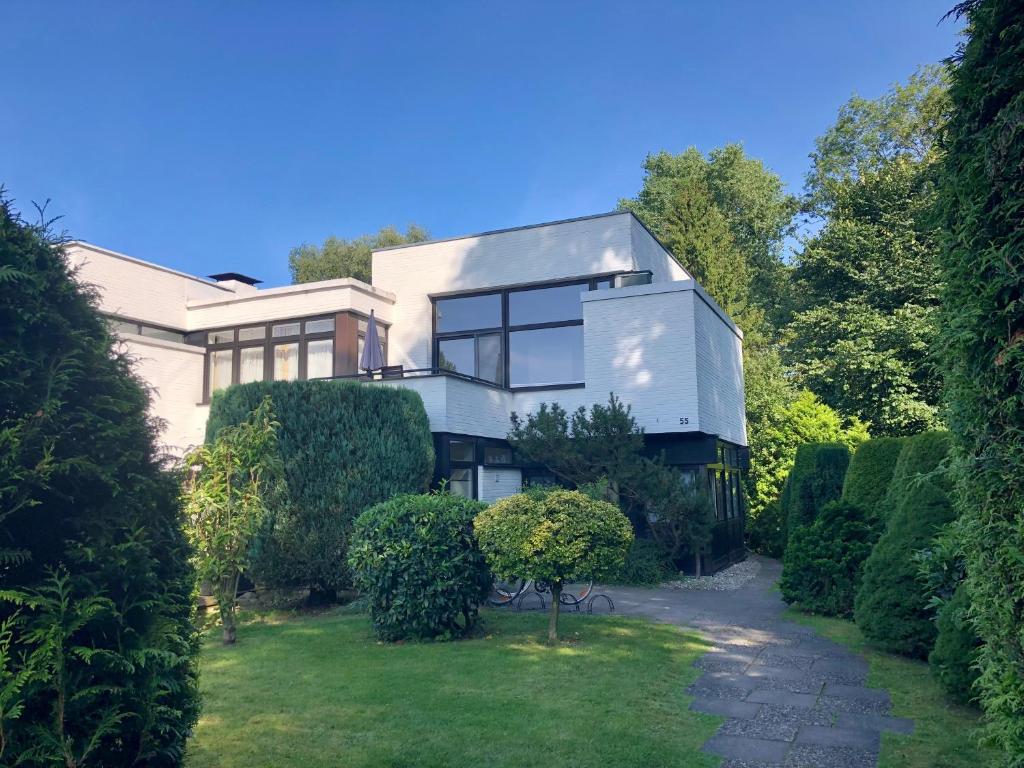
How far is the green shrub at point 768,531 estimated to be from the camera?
19281 millimetres

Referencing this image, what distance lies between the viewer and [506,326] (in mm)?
17500

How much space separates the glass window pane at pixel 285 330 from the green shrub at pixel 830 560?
12454 mm

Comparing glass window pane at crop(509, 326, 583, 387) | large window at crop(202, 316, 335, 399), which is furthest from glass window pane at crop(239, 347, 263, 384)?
glass window pane at crop(509, 326, 583, 387)

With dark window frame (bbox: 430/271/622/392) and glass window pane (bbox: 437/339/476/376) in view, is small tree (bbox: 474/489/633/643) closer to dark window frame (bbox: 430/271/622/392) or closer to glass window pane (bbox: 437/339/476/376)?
dark window frame (bbox: 430/271/622/392)

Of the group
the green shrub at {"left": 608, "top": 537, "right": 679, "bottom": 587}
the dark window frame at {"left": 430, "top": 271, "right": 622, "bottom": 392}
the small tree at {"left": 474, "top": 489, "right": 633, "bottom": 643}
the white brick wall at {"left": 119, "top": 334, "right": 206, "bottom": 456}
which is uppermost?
the dark window frame at {"left": 430, "top": 271, "right": 622, "bottom": 392}

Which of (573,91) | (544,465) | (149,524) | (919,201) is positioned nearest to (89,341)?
(149,524)

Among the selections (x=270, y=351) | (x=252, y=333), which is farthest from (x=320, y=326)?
(x=252, y=333)

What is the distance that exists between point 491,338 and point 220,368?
7.02 m

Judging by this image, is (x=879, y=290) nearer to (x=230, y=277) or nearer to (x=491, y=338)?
(x=491, y=338)

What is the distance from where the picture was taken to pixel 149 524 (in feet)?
11.5

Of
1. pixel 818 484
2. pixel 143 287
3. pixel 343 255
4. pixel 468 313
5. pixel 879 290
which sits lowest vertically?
pixel 818 484

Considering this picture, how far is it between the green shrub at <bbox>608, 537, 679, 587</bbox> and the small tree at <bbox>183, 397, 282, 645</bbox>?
22.4ft

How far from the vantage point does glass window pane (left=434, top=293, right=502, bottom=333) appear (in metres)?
17.8

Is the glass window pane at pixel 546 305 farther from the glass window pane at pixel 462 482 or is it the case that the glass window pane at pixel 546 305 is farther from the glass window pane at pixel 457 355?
the glass window pane at pixel 462 482
